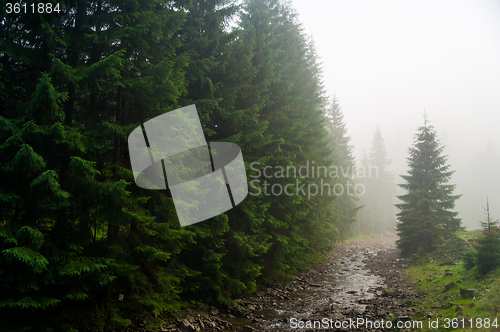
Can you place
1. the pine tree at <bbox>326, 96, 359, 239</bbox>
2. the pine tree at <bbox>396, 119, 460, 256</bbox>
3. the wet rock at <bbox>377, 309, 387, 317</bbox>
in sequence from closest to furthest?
1. the wet rock at <bbox>377, 309, 387, 317</bbox>
2. the pine tree at <bbox>396, 119, 460, 256</bbox>
3. the pine tree at <bbox>326, 96, 359, 239</bbox>

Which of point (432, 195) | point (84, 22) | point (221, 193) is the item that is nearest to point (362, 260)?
point (432, 195)

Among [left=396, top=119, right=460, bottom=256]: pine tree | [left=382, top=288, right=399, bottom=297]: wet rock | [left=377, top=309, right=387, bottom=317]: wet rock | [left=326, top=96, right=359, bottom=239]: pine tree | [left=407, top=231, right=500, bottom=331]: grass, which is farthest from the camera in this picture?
[left=326, top=96, right=359, bottom=239]: pine tree

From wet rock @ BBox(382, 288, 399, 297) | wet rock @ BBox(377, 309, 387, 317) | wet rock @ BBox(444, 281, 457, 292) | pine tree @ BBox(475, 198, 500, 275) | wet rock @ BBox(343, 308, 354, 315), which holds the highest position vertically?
pine tree @ BBox(475, 198, 500, 275)

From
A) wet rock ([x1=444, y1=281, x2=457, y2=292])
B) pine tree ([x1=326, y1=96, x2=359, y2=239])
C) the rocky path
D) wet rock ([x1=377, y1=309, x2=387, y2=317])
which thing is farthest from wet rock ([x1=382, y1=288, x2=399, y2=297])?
pine tree ([x1=326, y1=96, x2=359, y2=239])

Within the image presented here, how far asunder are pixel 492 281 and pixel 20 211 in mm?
13268

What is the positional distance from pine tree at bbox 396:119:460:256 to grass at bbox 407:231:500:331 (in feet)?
8.46

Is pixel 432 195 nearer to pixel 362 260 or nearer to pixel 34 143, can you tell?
pixel 362 260

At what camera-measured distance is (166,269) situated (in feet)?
24.7

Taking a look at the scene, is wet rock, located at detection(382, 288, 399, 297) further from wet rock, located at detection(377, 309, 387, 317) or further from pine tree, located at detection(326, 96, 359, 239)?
pine tree, located at detection(326, 96, 359, 239)

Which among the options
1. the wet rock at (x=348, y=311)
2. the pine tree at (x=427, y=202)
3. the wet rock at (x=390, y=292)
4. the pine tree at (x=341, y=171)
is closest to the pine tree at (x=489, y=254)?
the wet rock at (x=390, y=292)

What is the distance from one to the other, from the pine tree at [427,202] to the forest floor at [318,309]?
4.55 m

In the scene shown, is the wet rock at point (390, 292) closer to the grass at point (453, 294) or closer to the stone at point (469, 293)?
the grass at point (453, 294)

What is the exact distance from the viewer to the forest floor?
7.48 m

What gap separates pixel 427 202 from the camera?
17391mm
